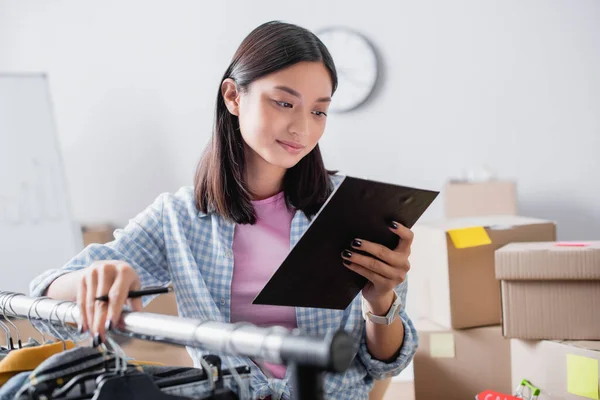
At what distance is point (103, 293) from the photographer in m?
0.84

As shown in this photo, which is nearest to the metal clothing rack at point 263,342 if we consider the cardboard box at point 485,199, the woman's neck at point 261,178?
the woman's neck at point 261,178

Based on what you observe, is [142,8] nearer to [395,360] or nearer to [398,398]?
[398,398]

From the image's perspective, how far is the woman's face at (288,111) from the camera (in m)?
1.20

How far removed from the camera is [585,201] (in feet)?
9.39

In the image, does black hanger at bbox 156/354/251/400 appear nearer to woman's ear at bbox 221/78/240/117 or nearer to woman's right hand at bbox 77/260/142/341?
woman's right hand at bbox 77/260/142/341

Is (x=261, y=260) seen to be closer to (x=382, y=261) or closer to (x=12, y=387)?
(x=382, y=261)

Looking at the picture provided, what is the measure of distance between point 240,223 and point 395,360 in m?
0.41

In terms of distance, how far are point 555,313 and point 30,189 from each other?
2271mm

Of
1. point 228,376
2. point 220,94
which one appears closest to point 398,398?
point 220,94

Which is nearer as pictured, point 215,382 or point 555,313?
point 215,382

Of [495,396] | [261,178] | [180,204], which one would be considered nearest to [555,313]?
[495,396]

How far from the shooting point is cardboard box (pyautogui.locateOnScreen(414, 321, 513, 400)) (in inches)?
82.6

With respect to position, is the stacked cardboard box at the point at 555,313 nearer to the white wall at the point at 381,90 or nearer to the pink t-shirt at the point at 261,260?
the pink t-shirt at the point at 261,260

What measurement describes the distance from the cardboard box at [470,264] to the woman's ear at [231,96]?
992mm
